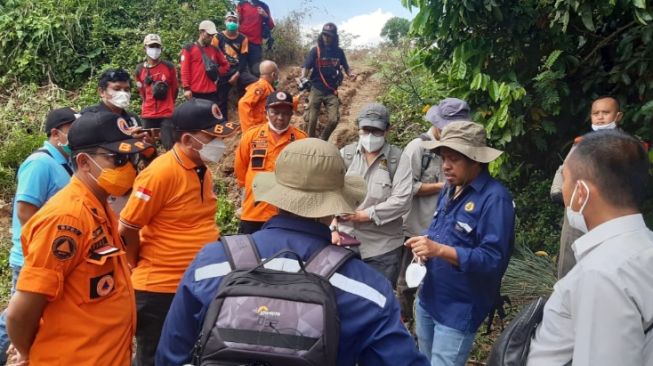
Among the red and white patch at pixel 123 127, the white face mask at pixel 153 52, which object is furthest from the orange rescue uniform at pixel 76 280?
the white face mask at pixel 153 52

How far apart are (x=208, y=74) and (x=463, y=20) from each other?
15.1ft

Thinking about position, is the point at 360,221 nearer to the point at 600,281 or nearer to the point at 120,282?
the point at 120,282

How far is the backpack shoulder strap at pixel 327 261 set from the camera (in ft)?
5.99

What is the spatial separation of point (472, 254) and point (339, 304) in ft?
4.55

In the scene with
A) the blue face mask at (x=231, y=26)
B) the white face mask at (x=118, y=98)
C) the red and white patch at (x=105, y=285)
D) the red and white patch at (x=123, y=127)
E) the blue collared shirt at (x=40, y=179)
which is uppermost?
the blue face mask at (x=231, y=26)

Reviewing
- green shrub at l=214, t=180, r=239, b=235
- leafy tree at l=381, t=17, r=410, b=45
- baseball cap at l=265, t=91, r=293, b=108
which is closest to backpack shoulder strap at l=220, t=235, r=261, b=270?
baseball cap at l=265, t=91, r=293, b=108

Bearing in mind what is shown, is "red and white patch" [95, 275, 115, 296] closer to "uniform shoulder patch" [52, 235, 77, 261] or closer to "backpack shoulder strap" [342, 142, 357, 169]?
"uniform shoulder patch" [52, 235, 77, 261]

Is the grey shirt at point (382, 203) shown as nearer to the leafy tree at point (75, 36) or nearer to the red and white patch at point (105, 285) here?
the red and white patch at point (105, 285)

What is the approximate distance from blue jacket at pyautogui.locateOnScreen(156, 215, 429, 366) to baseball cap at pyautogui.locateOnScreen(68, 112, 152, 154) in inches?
35.9

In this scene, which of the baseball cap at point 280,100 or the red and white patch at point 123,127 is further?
the baseball cap at point 280,100

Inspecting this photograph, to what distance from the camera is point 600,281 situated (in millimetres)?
1711

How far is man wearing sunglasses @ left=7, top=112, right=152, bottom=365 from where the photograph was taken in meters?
2.30

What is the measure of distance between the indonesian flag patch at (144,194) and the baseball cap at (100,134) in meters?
0.60

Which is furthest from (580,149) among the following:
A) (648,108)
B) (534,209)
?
(534,209)
